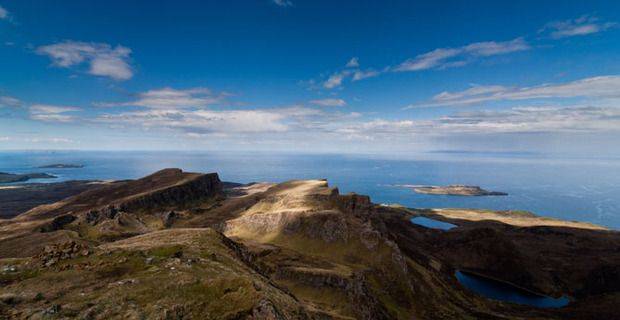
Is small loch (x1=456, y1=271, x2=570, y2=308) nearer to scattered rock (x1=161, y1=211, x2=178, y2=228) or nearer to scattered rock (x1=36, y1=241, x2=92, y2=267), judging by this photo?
scattered rock (x1=161, y1=211, x2=178, y2=228)

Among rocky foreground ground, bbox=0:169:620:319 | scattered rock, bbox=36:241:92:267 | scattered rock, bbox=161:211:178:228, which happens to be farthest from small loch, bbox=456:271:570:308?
scattered rock, bbox=36:241:92:267

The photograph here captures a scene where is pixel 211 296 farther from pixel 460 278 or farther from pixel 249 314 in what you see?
pixel 460 278

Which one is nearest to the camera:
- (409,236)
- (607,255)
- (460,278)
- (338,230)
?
(338,230)

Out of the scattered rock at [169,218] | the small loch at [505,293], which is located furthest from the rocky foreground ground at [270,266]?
the small loch at [505,293]

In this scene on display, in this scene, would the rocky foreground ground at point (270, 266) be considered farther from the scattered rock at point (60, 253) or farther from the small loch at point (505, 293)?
the small loch at point (505, 293)

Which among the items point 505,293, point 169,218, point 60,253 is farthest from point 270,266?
point 505,293

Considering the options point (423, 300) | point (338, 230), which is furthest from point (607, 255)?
point (338, 230)
